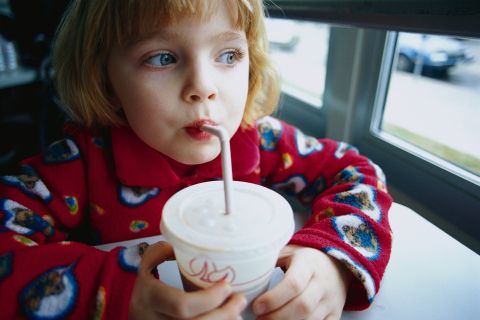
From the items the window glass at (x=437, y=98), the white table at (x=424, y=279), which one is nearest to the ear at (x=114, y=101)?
the white table at (x=424, y=279)

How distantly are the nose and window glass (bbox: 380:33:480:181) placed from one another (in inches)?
19.8

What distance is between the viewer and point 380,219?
575mm

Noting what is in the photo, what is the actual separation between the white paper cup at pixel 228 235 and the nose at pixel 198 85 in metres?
0.17

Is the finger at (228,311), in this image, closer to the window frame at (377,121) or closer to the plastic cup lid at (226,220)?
the plastic cup lid at (226,220)

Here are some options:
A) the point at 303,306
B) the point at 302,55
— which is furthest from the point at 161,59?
the point at 302,55

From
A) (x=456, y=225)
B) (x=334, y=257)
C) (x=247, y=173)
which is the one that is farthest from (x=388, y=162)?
(x=334, y=257)

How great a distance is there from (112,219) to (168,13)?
368mm

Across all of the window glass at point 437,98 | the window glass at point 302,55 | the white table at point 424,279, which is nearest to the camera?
the white table at point 424,279

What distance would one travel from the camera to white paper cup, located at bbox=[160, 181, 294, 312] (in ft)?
1.16

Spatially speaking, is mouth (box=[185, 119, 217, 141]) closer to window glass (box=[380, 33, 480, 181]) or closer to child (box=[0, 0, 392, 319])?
child (box=[0, 0, 392, 319])

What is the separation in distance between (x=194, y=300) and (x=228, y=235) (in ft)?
0.25

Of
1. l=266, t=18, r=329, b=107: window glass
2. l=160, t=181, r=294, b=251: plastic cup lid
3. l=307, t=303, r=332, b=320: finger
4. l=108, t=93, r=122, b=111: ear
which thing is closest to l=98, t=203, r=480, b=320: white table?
l=307, t=303, r=332, b=320: finger

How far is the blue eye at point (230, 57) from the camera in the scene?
2.02 feet

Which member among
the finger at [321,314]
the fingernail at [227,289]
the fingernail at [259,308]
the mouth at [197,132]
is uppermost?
the mouth at [197,132]
